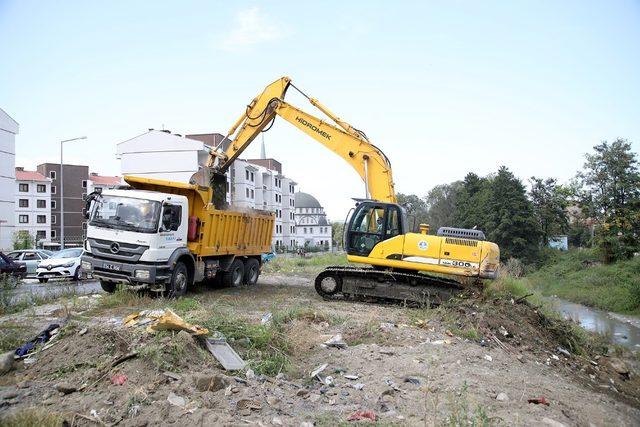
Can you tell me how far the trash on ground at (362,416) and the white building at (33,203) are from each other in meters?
67.5

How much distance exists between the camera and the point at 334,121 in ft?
44.8

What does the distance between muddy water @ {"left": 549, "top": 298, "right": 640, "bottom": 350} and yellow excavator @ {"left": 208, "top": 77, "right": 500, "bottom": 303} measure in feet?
22.6

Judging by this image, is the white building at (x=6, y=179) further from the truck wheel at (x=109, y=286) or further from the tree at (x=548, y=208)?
the tree at (x=548, y=208)

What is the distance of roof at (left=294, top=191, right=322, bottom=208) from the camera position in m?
108

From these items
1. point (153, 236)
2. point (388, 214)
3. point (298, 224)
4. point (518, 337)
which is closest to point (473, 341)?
point (518, 337)

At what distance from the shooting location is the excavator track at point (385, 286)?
11.7 metres

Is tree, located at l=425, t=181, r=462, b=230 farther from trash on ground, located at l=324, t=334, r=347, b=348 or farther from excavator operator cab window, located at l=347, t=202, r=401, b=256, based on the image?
trash on ground, located at l=324, t=334, r=347, b=348

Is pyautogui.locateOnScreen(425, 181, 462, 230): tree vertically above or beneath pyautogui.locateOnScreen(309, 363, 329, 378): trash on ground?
above

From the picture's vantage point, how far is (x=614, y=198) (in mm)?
35250

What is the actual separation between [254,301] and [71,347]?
566 cm

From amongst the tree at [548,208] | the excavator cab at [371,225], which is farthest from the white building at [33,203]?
the excavator cab at [371,225]

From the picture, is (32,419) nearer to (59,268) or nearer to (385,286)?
(385,286)

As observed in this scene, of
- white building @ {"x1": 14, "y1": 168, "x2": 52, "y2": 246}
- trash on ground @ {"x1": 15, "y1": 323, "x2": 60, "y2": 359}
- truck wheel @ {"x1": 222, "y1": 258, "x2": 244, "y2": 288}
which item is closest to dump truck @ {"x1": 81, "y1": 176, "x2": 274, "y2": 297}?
truck wheel @ {"x1": 222, "y1": 258, "x2": 244, "y2": 288}

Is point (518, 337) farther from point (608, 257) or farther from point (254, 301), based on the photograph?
point (608, 257)
